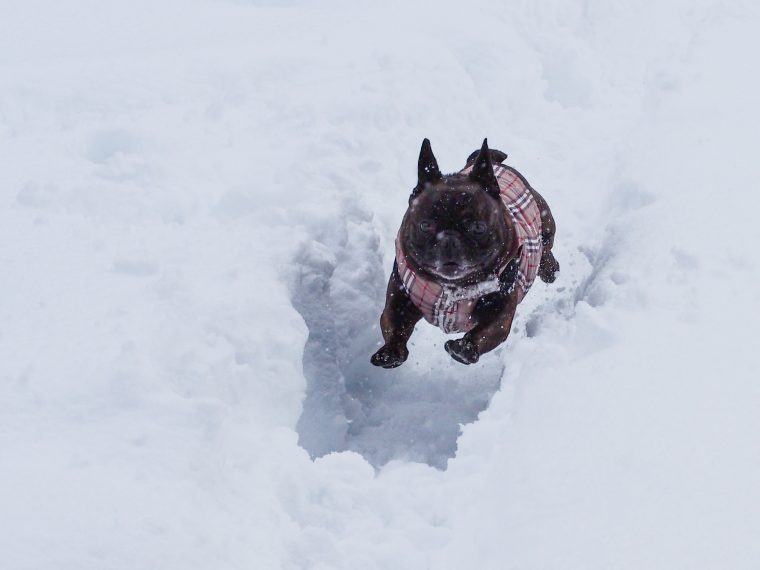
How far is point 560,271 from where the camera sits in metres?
5.13

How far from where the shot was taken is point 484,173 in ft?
10.4

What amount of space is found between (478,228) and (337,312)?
2031mm

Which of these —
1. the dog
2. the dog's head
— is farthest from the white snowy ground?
the dog's head

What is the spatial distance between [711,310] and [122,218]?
3269 millimetres

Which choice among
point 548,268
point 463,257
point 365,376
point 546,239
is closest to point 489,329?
point 463,257

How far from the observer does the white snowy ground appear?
9.32 feet

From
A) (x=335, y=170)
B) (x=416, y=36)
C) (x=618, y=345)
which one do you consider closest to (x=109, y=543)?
(x=618, y=345)

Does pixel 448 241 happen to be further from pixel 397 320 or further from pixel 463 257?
pixel 397 320

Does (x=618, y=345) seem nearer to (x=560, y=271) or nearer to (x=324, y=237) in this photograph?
(x=560, y=271)

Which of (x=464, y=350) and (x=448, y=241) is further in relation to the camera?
(x=464, y=350)

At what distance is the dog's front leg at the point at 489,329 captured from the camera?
10.9 feet

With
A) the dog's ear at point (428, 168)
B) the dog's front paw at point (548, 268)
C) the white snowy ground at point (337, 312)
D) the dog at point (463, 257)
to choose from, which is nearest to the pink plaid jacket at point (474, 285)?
the dog at point (463, 257)

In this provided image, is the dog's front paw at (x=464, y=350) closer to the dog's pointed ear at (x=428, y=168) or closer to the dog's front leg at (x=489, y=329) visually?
the dog's front leg at (x=489, y=329)

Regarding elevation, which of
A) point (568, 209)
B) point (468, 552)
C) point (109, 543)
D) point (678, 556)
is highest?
point (678, 556)
